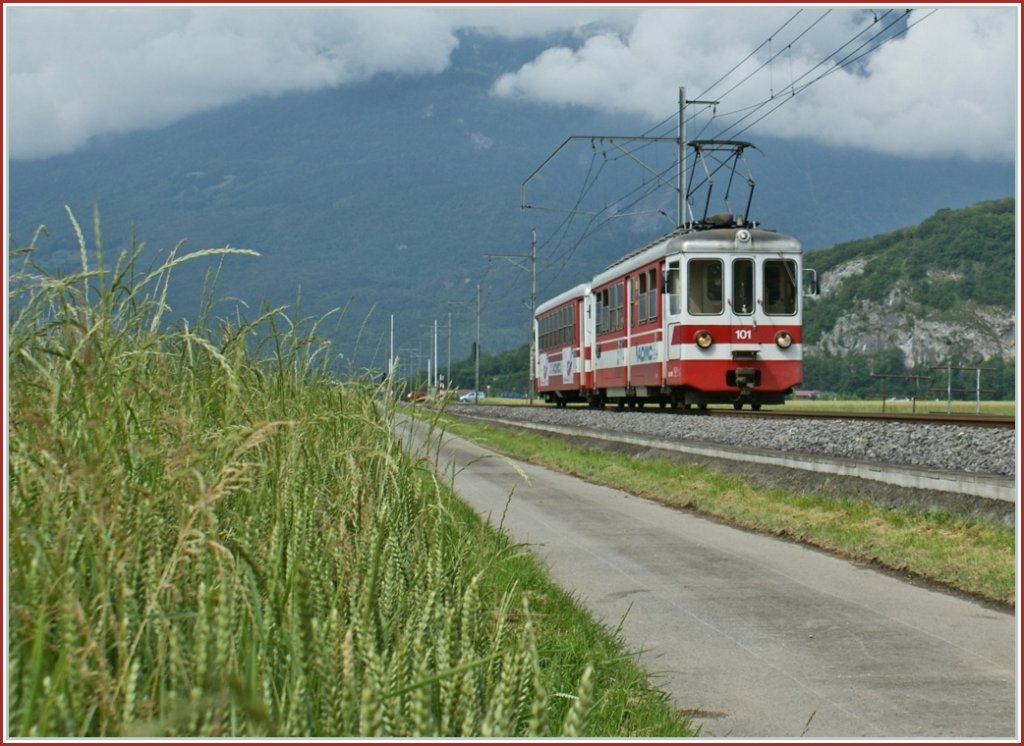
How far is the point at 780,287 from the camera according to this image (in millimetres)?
23328

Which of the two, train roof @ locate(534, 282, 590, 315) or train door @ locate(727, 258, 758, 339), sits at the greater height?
train roof @ locate(534, 282, 590, 315)

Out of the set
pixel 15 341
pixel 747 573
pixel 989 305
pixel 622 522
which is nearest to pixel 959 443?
pixel 622 522

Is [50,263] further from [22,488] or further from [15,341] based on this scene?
[22,488]

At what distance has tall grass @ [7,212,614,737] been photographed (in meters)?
2.24

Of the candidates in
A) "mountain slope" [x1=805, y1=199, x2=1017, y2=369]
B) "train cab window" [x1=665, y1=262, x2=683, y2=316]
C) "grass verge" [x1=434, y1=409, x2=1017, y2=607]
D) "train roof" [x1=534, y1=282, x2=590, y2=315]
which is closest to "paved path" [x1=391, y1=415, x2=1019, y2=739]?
"grass verge" [x1=434, y1=409, x2=1017, y2=607]

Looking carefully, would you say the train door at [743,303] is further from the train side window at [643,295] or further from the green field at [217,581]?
the green field at [217,581]

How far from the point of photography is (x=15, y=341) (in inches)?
139

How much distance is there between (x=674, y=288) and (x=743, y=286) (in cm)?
121

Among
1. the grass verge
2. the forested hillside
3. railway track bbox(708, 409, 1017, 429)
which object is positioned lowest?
the grass verge

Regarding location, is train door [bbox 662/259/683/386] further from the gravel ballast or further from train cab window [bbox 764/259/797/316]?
the gravel ballast

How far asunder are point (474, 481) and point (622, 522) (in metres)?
4.31

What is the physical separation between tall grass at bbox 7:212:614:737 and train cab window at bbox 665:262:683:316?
60.0 feet

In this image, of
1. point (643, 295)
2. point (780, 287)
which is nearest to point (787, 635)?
point (780, 287)

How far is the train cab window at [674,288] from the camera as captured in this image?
22891 mm
